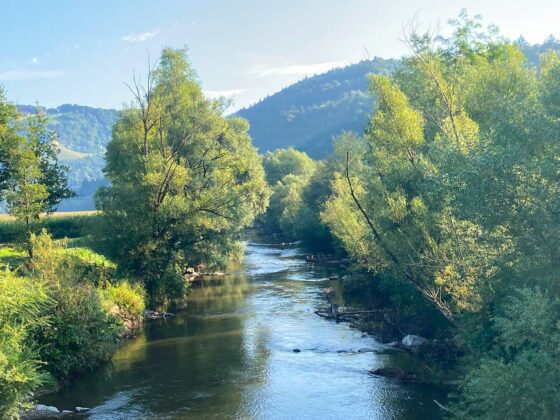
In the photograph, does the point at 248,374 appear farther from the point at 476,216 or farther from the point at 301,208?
the point at 301,208

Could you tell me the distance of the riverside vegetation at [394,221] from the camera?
68.4ft

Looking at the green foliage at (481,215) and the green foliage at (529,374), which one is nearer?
the green foliage at (529,374)

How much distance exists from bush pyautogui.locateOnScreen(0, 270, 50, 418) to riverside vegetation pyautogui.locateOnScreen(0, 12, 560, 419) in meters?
0.10

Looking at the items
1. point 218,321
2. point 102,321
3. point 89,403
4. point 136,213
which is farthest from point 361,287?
point 89,403

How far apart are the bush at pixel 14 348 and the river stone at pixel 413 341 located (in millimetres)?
22205

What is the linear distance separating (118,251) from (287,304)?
15.6 metres

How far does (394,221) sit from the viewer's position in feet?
117

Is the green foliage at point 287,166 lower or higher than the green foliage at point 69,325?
higher

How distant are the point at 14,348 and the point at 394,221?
75.8 ft

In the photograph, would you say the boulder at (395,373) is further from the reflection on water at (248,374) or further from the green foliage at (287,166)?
the green foliage at (287,166)

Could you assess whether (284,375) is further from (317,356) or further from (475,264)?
(475,264)

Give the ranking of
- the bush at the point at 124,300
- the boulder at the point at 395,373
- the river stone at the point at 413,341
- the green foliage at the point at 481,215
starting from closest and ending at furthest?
the green foliage at the point at 481,215 < the boulder at the point at 395,373 < the river stone at the point at 413,341 < the bush at the point at 124,300

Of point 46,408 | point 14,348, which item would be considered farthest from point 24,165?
point 14,348

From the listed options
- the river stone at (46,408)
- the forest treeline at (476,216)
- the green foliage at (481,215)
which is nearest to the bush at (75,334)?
the river stone at (46,408)
